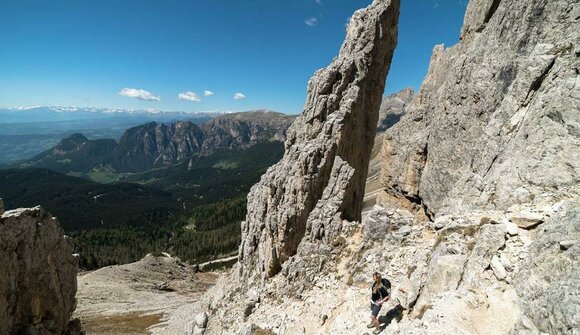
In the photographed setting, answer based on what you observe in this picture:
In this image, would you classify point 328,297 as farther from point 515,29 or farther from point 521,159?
point 515,29

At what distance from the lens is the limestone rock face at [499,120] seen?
21.4 m

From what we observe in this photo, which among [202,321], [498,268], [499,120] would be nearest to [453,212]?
[499,120]

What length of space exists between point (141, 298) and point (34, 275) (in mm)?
65068

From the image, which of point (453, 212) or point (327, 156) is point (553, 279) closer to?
point (453, 212)

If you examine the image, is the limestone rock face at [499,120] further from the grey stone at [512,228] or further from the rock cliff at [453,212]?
the grey stone at [512,228]

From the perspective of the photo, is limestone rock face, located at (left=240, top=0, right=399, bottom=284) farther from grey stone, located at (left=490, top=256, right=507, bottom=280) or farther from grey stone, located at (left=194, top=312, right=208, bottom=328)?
grey stone, located at (left=490, top=256, right=507, bottom=280)

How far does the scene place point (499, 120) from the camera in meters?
29.5

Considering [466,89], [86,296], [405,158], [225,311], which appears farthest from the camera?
[86,296]

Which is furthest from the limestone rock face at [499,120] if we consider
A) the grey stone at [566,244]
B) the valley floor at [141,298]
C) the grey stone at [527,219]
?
the valley floor at [141,298]

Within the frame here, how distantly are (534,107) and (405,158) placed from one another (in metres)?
23.4

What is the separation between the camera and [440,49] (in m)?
58.9

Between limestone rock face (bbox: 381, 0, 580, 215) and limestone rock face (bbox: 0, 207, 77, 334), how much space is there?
136 ft

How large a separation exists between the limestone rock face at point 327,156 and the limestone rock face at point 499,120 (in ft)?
22.5

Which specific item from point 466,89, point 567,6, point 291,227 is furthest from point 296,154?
point 567,6
